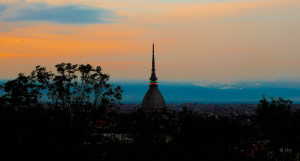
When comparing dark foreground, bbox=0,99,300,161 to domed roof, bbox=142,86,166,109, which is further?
domed roof, bbox=142,86,166,109

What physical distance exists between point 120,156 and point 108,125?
2214 mm

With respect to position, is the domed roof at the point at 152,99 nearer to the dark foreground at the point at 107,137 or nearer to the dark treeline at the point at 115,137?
the dark treeline at the point at 115,137

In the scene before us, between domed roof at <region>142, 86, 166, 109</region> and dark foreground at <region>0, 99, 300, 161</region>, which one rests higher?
domed roof at <region>142, 86, 166, 109</region>

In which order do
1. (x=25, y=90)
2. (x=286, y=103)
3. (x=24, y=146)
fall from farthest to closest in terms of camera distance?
(x=25, y=90)
(x=286, y=103)
(x=24, y=146)

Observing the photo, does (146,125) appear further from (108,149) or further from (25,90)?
(25,90)

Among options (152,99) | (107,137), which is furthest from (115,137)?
(152,99)

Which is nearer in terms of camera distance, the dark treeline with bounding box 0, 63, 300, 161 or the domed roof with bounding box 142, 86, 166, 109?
the dark treeline with bounding box 0, 63, 300, 161

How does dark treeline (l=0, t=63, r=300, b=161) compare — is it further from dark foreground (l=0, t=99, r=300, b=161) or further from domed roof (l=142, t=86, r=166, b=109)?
domed roof (l=142, t=86, r=166, b=109)

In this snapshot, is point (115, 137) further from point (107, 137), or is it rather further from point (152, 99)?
point (152, 99)

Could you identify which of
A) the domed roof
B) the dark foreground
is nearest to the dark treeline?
the dark foreground

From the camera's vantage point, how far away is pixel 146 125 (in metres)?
21.5

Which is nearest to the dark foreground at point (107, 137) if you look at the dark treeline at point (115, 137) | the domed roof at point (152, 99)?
the dark treeline at point (115, 137)

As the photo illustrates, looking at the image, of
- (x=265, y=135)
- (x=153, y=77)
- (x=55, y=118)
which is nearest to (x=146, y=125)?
(x=55, y=118)

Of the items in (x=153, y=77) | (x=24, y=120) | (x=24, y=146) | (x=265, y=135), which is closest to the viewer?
(x=24, y=146)
